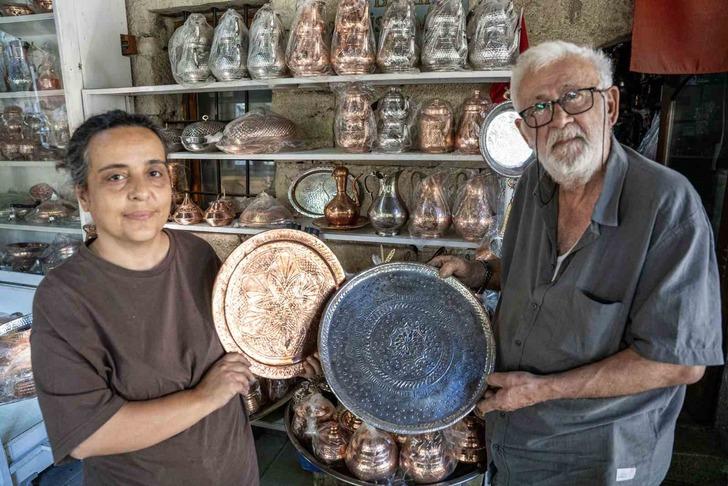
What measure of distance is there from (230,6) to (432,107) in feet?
4.85

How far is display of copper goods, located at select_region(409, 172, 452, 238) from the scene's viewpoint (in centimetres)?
210

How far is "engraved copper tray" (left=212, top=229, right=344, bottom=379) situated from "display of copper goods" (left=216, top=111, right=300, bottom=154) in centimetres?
106

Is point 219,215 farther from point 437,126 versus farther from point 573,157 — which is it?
point 573,157

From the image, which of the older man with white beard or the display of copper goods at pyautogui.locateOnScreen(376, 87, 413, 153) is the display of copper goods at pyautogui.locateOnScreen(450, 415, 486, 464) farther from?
the display of copper goods at pyautogui.locateOnScreen(376, 87, 413, 153)

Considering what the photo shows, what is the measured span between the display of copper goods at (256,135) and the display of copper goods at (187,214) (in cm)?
43

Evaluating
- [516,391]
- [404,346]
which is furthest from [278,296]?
[516,391]

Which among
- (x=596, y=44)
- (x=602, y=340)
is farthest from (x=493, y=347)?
Result: (x=596, y=44)

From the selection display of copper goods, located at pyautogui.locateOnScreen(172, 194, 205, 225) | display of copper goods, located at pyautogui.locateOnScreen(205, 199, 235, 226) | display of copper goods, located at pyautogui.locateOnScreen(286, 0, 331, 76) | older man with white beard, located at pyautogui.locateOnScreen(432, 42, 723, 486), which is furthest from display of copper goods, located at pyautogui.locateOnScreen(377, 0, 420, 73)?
display of copper goods, located at pyautogui.locateOnScreen(172, 194, 205, 225)

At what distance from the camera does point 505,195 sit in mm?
1957

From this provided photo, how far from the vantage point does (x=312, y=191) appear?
8.34 feet

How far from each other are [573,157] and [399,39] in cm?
116

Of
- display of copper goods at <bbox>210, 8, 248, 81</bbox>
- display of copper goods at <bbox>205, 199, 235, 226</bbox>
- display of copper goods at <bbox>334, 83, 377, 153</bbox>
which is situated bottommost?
display of copper goods at <bbox>205, 199, 235, 226</bbox>

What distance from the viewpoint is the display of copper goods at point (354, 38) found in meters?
2.01

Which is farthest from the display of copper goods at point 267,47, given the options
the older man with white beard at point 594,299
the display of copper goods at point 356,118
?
the older man with white beard at point 594,299
